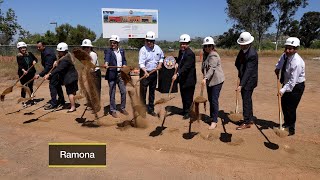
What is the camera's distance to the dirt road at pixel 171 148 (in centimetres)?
422

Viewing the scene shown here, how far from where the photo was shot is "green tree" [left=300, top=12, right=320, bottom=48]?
5075 centimetres

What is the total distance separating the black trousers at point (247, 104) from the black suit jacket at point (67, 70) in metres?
3.68

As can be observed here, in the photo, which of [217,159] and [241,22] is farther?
[241,22]

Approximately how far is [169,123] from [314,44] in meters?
49.7

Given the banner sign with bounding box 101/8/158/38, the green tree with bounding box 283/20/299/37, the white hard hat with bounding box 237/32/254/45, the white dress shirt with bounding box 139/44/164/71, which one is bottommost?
the white dress shirt with bounding box 139/44/164/71

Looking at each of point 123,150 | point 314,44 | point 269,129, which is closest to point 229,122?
point 269,129

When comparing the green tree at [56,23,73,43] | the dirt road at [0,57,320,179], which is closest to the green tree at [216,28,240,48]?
the green tree at [56,23,73,43]

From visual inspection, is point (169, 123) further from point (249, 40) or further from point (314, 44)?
point (314, 44)

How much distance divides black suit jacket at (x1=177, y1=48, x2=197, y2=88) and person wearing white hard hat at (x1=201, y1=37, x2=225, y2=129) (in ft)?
1.22

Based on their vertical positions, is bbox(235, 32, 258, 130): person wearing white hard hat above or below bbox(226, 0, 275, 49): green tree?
below

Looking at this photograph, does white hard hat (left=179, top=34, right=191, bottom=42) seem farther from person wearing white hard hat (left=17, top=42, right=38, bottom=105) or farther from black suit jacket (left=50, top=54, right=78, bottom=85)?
person wearing white hard hat (left=17, top=42, right=38, bottom=105)

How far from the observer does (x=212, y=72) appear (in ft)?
19.1

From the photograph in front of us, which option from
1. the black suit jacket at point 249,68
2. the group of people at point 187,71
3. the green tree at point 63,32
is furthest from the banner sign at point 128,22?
the green tree at point 63,32

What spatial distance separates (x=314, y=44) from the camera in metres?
49.3
